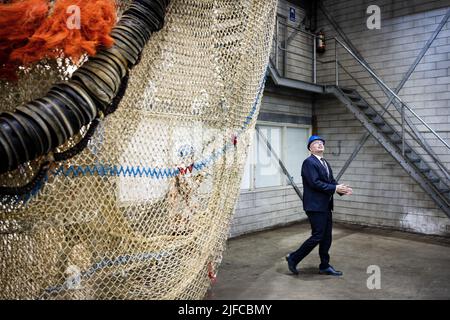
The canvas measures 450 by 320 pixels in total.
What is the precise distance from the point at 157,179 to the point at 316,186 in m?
2.91

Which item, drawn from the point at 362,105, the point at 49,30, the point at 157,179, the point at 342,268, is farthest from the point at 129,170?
the point at 362,105

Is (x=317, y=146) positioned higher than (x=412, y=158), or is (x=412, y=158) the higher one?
(x=317, y=146)

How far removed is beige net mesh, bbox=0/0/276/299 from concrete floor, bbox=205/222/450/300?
1.99 m

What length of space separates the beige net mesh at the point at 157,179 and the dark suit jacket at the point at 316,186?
2044 millimetres

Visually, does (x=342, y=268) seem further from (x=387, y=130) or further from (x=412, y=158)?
(x=387, y=130)

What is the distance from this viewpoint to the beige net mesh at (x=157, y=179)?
2225 millimetres

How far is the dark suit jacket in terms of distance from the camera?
4.89m

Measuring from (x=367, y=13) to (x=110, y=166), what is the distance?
9.10 m

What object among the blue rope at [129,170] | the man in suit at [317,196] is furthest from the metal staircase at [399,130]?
the blue rope at [129,170]

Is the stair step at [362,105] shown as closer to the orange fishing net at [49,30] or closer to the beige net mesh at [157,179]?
the beige net mesh at [157,179]

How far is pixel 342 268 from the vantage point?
5738mm

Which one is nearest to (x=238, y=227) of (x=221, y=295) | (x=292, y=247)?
(x=292, y=247)

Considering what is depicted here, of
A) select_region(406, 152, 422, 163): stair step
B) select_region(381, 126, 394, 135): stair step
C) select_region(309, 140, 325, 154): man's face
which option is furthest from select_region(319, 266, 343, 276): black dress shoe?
select_region(381, 126, 394, 135): stair step

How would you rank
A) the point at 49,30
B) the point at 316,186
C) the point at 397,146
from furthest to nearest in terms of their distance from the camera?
1. the point at 397,146
2. the point at 316,186
3. the point at 49,30
